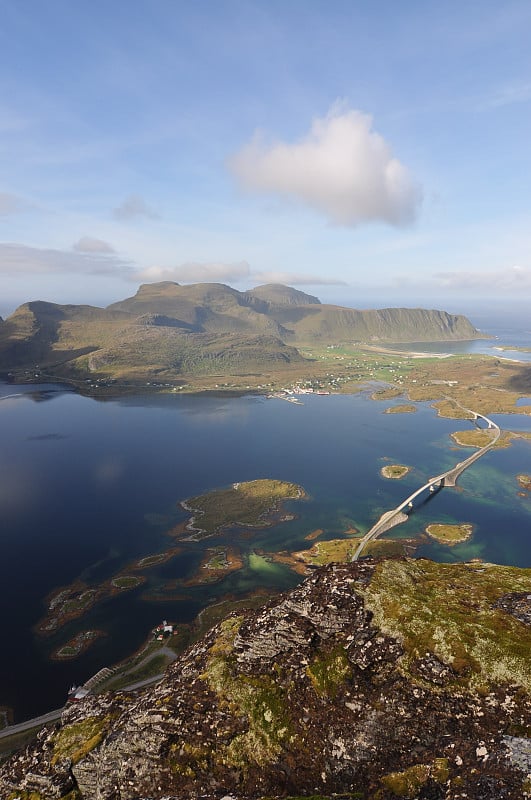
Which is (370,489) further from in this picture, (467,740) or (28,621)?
(467,740)

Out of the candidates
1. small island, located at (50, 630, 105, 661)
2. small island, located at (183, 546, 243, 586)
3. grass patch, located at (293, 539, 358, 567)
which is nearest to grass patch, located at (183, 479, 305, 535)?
small island, located at (183, 546, 243, 586)

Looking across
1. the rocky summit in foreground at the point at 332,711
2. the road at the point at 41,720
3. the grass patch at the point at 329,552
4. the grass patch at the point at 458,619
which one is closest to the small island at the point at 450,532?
the grass patch at the point at 329,552

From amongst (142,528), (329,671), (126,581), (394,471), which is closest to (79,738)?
(329,671)

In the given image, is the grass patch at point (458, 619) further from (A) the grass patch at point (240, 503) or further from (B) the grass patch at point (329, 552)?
(A) the grass patch at point (240, 503)

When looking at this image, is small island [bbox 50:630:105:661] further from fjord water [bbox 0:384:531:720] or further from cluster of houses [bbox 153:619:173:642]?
cluster of houses [bbox 153:619:173:642]

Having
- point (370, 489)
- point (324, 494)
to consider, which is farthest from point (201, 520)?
A: point (370, 489)
